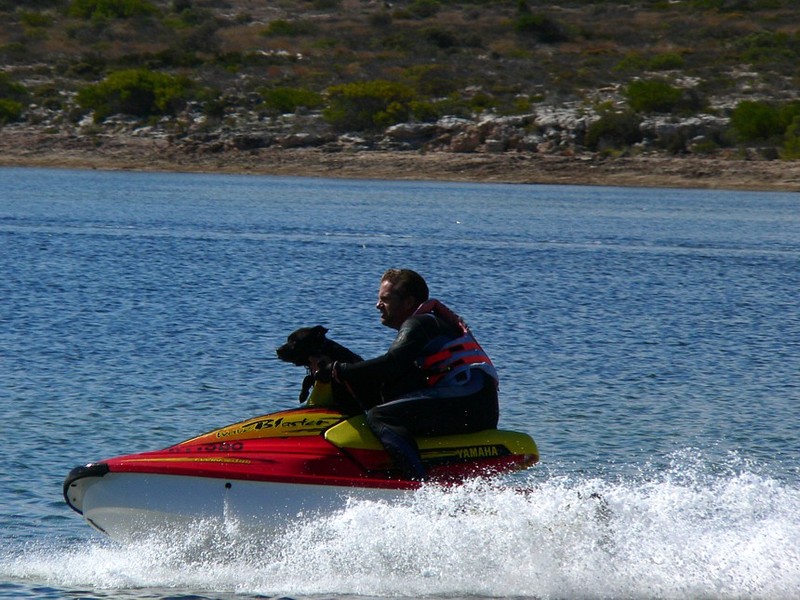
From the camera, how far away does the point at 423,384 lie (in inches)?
272

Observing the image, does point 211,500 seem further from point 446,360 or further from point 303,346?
point 446,360

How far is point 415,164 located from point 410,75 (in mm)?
14405

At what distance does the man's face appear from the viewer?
6.85m

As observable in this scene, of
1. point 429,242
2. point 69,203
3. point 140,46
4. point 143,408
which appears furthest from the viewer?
point 140,46

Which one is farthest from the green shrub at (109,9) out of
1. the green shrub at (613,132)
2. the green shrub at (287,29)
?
the green shrub at (613,132)

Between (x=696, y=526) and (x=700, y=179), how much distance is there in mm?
40266

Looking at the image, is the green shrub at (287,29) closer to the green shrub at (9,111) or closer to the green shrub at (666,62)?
the green shrub at (666,62)

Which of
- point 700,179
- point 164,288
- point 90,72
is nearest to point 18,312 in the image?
point 164,288

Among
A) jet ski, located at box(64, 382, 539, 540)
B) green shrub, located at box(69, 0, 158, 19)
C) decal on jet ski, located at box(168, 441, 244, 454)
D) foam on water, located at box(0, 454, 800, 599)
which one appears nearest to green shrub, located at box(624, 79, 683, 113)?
green shrub, located at box(69, 0, 158, 19)

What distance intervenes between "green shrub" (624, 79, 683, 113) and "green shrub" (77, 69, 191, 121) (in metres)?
17.8

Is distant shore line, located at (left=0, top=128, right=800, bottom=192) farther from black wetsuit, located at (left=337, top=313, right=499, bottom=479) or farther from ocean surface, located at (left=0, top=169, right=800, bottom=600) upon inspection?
black wetsuit, located at (left=337, top=313, right=499, bottom=479)

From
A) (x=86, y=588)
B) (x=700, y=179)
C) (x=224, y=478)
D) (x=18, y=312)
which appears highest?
(x=224, y=478)

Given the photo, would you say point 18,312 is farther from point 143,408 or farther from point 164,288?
point 143,408

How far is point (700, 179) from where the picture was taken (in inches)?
1809
